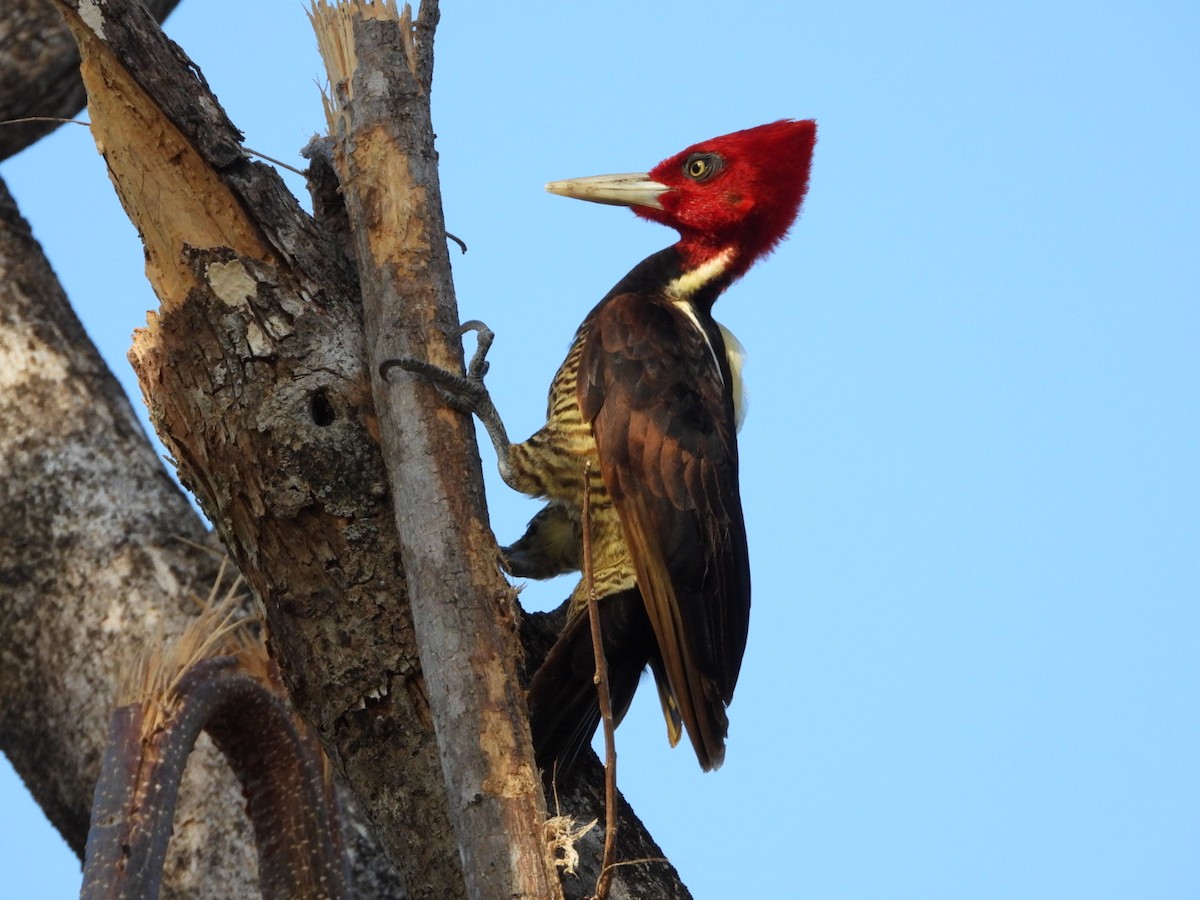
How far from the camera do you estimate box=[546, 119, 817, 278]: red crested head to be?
3.67 m

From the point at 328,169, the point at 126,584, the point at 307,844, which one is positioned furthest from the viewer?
the point at 126,584

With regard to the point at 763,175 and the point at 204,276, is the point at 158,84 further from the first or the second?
the point at 763,175

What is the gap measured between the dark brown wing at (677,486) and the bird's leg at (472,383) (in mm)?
235

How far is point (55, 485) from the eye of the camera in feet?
11.2

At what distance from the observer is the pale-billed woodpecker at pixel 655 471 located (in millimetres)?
2717

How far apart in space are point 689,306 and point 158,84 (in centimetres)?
153

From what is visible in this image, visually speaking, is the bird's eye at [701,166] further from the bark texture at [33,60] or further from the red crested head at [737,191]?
the bark texture at [33,60]

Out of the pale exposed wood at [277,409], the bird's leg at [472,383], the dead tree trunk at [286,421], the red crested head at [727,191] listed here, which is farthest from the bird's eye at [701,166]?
the pale exposed wood at [277,409]

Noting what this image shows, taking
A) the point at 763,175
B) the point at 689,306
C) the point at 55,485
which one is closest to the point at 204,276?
the point at 55,485

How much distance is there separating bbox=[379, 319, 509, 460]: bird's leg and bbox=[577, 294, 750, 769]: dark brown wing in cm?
23

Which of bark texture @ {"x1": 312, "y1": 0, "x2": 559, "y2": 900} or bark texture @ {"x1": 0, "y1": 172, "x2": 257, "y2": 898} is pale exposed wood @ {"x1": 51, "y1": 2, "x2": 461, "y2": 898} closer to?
bark texture @ {"x1": 312, "y1": 0, "x2": 559, "y2": 900}

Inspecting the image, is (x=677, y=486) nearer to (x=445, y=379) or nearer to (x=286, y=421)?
(x=445, y=379)

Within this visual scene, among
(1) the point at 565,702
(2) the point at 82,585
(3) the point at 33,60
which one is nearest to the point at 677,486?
(1) the point at 565,702

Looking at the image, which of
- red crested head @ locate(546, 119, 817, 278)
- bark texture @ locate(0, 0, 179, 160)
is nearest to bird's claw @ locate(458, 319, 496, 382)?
red crested head @ locate(546, 119, 817, 278)
